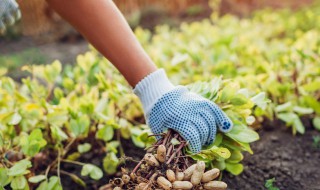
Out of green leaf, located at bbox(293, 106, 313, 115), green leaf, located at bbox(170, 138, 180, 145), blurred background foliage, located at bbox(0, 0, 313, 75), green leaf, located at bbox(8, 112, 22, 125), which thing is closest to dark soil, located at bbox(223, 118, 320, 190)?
green leaf, located at bbox(293, 106, 313, 115)

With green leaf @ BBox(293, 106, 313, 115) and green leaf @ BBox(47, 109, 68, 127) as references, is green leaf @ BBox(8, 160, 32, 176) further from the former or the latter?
green leaf @ BBox(293, 106, 313, 115)

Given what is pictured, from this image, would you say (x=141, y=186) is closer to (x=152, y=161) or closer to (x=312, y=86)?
(x=152, y=161)

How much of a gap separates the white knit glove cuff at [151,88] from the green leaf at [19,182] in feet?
1.54

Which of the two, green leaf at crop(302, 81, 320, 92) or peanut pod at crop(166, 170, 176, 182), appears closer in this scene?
peanut pod at crop(166, 170, 176, 182)

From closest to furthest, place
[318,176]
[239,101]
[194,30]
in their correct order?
[239,101] < [318,176] < [194,30]

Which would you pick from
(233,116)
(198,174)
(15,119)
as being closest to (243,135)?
(233,116)

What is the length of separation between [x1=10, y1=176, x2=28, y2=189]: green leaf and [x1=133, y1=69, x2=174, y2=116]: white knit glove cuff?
47 centimetres

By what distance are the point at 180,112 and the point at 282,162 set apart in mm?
679

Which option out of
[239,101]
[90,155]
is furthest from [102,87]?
[239,101]

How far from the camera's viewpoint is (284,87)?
7.18 ft

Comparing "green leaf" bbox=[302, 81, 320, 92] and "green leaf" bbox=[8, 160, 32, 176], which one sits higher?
"green leaf" bbox=[8, 160, 32, 176]

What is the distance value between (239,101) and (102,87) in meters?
0.74

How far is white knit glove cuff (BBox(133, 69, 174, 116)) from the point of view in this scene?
156 cm

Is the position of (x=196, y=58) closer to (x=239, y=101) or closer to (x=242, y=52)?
(x=242, y=52)
